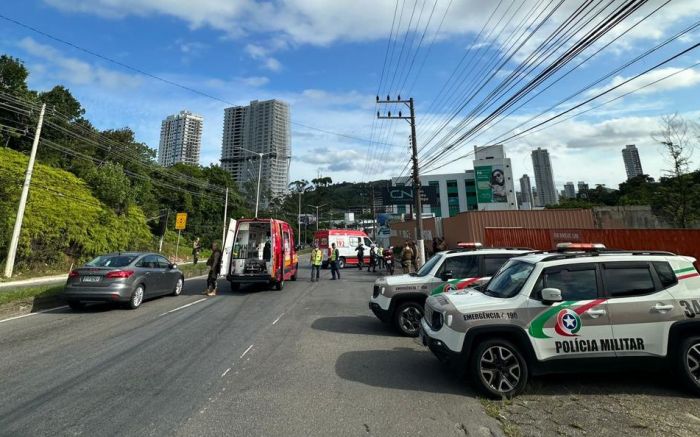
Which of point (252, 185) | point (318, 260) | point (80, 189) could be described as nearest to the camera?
point (318, 260)

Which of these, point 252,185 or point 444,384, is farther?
point 252,185

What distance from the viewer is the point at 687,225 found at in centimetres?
1884

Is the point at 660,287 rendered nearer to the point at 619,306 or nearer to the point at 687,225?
the point at 619,306

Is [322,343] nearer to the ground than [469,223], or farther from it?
nearer to the ground

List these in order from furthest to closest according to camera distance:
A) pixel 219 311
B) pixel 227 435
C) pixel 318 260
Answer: pixel 318 260, pixel 219 311, pixel 227 435

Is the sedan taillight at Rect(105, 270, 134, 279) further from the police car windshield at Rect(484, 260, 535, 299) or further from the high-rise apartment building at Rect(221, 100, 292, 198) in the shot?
the high-rise apartment building at Rect(221, 100, 292, 198)

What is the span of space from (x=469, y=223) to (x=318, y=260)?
10.2 meters

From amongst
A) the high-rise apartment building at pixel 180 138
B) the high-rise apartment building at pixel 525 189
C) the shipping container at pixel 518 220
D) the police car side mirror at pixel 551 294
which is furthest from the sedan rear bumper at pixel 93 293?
the high-rise apartment building at pixel 525 189

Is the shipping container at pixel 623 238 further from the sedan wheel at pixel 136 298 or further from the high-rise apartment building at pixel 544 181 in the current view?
the high-rise apartment building at pixel 544 181

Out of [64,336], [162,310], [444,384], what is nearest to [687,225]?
[444,384]

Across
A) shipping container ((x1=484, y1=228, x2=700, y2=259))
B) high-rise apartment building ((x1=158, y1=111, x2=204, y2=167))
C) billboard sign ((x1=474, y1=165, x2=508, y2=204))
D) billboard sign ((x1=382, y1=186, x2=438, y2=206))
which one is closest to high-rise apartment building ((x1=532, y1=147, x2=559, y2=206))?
billboard sign ((x1=474, y1=165, x2=508, y2=204))

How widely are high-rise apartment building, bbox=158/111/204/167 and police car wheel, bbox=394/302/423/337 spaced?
42.9 m

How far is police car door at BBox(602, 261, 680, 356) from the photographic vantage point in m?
4.33

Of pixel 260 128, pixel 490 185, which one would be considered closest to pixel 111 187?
pixel 260 128
